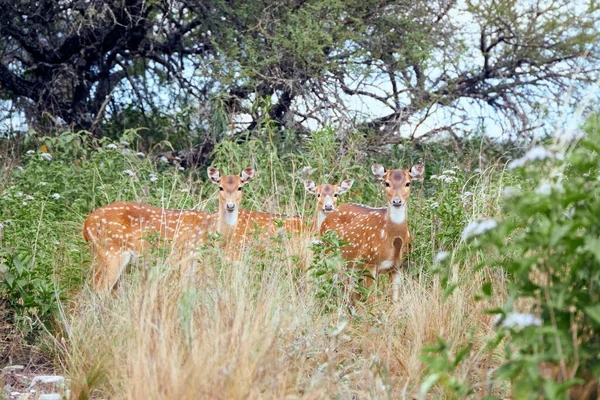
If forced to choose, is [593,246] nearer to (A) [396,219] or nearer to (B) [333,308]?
(B) [333,308]

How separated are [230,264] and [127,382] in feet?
5.22

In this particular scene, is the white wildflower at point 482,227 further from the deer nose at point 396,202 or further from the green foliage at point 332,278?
the deer nose at point 396,202

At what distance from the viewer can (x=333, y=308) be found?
5.14 meters

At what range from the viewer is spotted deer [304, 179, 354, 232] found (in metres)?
7.12

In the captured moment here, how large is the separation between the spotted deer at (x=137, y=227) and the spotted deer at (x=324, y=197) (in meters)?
0.67

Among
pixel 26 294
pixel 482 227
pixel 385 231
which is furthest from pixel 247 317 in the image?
pixel 385 231

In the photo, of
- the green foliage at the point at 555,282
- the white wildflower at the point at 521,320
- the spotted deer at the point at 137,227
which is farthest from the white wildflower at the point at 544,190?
the spotted deer at the point at 137,227

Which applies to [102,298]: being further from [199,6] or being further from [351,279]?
[199,6]

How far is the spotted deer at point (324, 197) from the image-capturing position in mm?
7125

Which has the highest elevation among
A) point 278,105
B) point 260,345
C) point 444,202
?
point 278,105

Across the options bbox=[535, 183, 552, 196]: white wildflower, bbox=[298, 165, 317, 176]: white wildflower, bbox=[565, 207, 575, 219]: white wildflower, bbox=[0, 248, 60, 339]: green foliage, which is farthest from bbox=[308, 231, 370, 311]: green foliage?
bbox=[298, 165, 317, 176]: white wildflower

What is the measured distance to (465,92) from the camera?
11523 millimetres

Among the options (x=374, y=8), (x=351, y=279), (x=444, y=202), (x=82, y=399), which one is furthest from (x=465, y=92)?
(x=82, y=399)

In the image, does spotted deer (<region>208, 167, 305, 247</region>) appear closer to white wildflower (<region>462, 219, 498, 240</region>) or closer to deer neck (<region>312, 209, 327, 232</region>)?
deer neck (<region>312, 209, 327, 232</region>)
